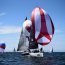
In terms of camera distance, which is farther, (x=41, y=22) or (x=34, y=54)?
(x=34, y=54)

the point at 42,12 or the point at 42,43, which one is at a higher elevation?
the point at 42,12

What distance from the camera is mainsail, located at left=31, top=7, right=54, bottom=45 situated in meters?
39.0

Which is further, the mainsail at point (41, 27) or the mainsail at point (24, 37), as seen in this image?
the mainsail at point (24, 37)

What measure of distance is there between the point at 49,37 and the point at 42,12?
6.05 metres

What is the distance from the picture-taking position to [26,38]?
215ft

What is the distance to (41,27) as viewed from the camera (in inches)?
1612

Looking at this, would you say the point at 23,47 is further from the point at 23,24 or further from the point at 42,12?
the point at 42,12

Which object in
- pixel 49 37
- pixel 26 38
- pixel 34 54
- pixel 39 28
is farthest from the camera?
pixel 26 38

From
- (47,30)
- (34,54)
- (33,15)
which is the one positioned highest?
(33,15)

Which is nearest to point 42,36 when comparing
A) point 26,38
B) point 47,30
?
point 47,30

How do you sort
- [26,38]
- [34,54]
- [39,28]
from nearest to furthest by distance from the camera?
[39,28]
[34,54]
[26,38]

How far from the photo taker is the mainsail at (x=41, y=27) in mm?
38969

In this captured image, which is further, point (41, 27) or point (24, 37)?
point (24, 37)

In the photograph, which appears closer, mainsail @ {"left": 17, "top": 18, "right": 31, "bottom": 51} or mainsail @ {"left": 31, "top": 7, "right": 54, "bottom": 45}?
mainsail @ {"left": 31, "top": 7, "right": 54, "bottom": 45}
